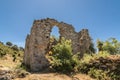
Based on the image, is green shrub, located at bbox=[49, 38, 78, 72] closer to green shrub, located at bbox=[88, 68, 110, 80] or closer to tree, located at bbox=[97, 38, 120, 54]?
green shrub, located at bbox=[88, 68, 110, 80]

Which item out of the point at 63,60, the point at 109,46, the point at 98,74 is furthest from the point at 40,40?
the point at 109,46

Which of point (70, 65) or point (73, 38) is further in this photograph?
point (73, 38)

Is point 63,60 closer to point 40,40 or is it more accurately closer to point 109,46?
point 40,40

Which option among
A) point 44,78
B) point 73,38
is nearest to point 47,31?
point 73,38

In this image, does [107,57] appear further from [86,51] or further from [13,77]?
[13,77]

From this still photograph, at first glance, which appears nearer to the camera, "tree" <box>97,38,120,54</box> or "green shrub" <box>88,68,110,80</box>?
"green shrub" <box>88,68,110,80</box>

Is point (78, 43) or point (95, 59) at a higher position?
point (78, 43)

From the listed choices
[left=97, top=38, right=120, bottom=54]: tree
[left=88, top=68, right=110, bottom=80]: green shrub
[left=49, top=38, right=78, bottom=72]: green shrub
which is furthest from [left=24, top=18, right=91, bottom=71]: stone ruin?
[left=97, top=38, right=120, bottom=54]: tree

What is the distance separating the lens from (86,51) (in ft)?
66.7

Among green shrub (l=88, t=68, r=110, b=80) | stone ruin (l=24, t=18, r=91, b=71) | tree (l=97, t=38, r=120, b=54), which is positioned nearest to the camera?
green shrub (l=88, t=68, r=110, b=80)

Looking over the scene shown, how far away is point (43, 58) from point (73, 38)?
449 cm

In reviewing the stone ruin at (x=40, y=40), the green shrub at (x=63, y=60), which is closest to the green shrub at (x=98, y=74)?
the green shrub at (x=63, y=60)

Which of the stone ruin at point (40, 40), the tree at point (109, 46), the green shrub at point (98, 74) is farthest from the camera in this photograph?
the tree at point (109, 46)

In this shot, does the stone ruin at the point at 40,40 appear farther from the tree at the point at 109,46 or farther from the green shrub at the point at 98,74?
the tree at the point at 109,46
